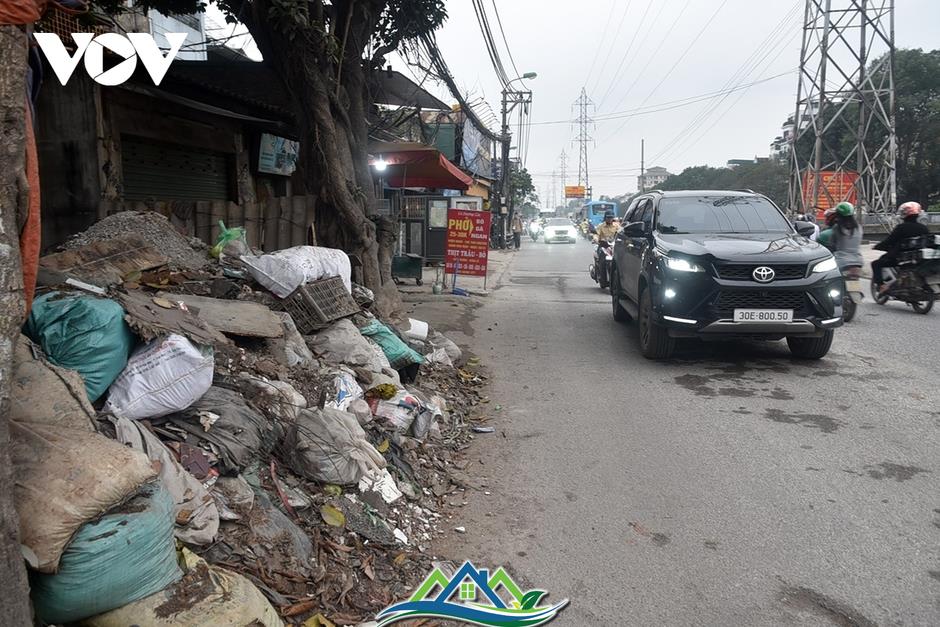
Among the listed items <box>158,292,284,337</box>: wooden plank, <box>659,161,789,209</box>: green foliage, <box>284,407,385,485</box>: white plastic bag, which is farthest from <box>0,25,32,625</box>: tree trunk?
<box>659,161,789,209</box>: green foliage

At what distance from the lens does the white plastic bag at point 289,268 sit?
5.80 m

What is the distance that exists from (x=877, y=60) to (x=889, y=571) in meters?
39.1

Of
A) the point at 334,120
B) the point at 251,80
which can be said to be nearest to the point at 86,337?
the point at 334,120

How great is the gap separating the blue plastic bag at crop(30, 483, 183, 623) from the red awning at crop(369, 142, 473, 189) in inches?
355

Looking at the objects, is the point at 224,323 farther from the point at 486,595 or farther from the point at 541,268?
the point at 541,268

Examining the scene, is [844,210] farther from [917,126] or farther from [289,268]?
[917,126]

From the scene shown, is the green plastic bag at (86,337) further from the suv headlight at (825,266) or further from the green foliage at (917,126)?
the green foliage at (917,126)

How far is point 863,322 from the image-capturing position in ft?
32.2

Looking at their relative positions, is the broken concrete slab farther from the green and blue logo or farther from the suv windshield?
the suv windshield

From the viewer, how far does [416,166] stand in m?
12.5

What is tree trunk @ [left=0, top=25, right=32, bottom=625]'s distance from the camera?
76.6 inches

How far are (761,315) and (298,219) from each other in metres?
5.51

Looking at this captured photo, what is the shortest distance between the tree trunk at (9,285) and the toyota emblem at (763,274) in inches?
245

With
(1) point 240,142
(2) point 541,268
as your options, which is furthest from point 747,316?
(2) point 541,268
